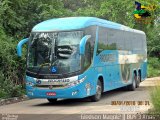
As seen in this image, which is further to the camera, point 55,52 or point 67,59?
point 55,52

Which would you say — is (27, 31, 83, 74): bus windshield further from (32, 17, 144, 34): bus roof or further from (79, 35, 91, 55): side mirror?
(79, 35, 91, 55): side mirror

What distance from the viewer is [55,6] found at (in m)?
30.5

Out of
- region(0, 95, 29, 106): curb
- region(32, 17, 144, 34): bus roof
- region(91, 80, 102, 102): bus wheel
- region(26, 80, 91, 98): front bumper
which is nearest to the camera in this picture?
region(26, 80, 91, 98): front bumper

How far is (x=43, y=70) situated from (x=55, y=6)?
1436 centimetres

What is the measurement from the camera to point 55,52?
16703mm

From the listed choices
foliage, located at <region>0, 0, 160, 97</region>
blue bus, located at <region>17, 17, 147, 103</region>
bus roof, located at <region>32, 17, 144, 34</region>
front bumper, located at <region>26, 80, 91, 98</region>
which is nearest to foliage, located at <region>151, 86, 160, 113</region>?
foliage, located at <region>0, 0, 160, 97</region>

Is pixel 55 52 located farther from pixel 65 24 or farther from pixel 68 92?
pixel 68 92

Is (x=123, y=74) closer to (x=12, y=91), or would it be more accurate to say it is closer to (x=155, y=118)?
(x=12, y=91)

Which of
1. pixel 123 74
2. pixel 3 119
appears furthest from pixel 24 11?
pixel 3 119

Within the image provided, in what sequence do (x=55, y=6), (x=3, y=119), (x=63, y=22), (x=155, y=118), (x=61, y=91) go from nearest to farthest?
(x=155, y=118)
(x=3, y=119)
(x=61, y=91)
(x=63, y=22)
(x=55, y=6)

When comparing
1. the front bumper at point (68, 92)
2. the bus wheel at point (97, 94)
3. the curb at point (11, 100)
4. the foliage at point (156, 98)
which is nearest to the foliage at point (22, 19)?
the curb at point (11, 100)

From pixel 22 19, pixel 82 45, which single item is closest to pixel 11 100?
pixel 82 45

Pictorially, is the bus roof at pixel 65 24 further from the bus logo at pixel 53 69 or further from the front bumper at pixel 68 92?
the front bumper at pixel 68 92

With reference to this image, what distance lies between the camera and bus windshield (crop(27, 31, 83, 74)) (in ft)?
54.1
